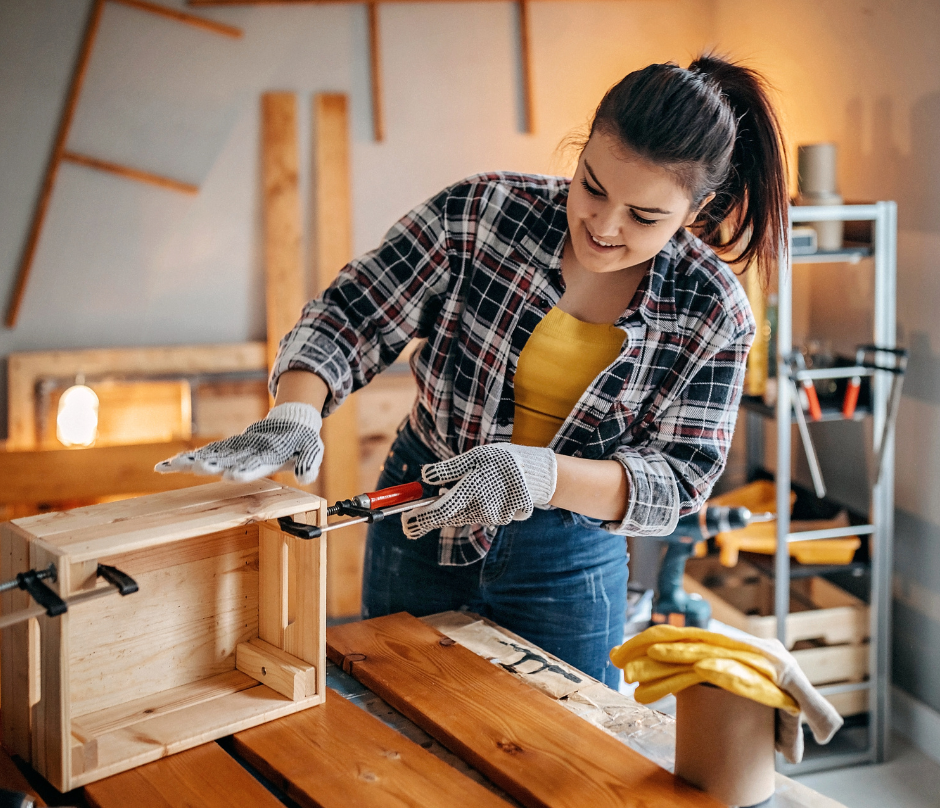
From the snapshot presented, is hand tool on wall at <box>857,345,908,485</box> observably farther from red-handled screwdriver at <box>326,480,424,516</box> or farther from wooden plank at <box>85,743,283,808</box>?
wooden plank at <box>85,743,283,808</box>

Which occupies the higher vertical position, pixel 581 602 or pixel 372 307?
pixel 372 307

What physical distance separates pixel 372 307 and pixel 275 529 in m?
0.38

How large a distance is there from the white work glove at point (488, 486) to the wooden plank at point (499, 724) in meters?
0.19

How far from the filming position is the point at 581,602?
1.48 m

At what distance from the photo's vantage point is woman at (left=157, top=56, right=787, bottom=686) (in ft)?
4.38

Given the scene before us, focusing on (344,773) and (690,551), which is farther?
(690,551)

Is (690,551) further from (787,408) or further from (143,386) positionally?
(143,386)

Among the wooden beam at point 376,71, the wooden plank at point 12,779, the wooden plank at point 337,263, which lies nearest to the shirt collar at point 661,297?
the wooden plank at point 12,779

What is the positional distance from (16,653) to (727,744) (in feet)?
2.53

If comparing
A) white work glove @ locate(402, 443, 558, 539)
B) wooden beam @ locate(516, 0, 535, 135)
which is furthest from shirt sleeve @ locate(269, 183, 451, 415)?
wooden beam @ locate(516, 0, 535, 135)

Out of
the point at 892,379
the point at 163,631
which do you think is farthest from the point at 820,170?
the point at 163,631

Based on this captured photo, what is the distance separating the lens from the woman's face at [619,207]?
1245 millimetres

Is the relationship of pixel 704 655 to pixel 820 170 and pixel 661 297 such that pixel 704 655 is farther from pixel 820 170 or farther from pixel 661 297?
pixel 820 170

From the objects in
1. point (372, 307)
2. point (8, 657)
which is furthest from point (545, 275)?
point (8, 657)
